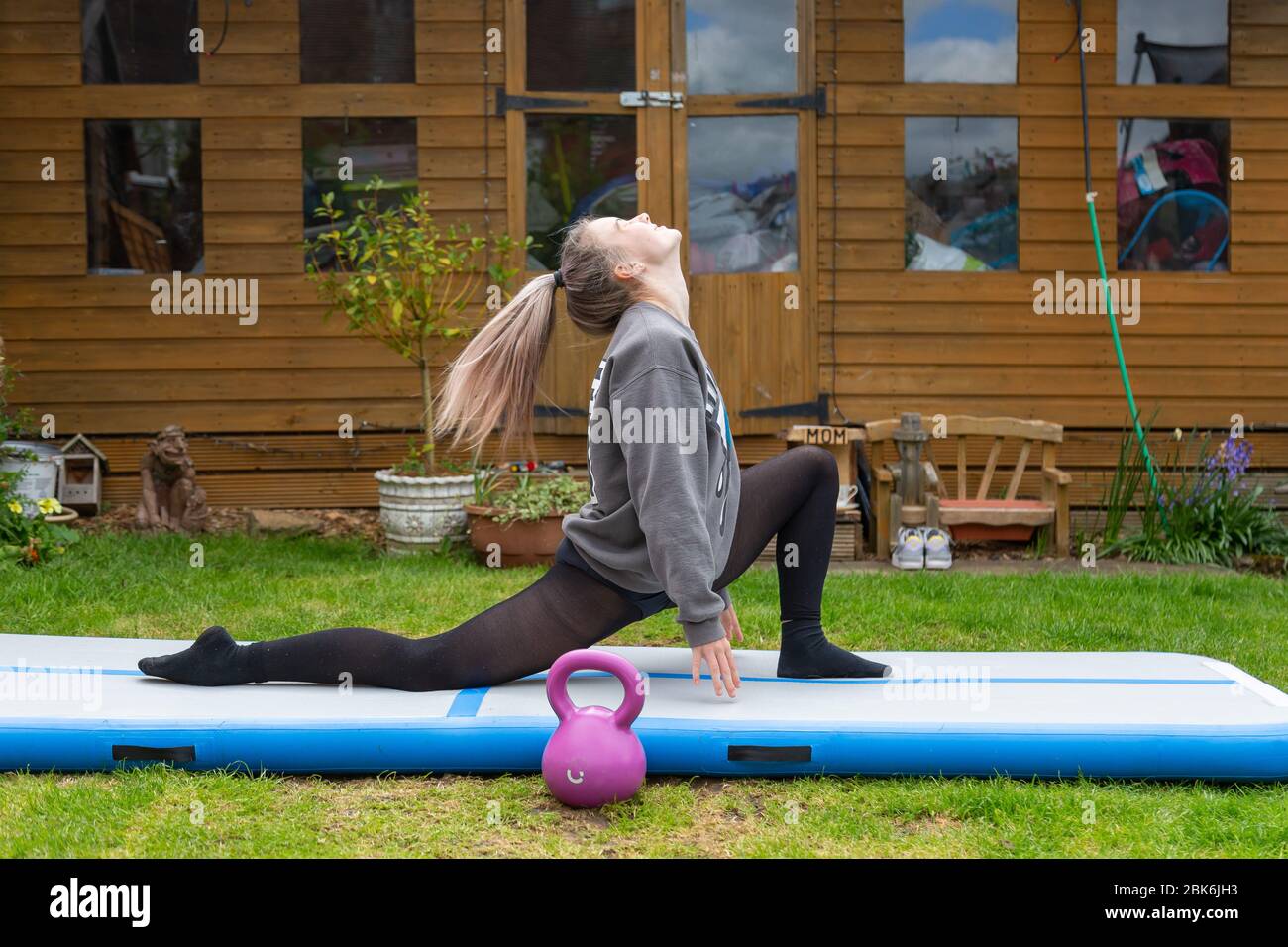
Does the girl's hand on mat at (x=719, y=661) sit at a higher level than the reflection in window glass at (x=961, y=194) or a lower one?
lower

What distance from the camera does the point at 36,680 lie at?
127 inches

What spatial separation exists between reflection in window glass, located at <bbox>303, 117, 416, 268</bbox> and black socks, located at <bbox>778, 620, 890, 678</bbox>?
15.1ft

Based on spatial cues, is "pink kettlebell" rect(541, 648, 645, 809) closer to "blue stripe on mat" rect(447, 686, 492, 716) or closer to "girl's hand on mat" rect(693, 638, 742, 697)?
"girl's hand on mat" rect(693, 638, 742, 697)

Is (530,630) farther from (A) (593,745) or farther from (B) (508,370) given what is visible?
(B) (508,370)

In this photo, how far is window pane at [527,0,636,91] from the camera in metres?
7.09

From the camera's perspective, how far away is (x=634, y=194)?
7180 mm

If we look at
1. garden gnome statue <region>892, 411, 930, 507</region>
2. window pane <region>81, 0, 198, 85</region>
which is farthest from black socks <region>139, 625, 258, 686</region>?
window pane <region>81, 0, 198, 85</region>

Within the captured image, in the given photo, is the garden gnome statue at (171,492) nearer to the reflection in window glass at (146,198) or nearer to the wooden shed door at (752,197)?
the reflection in window glass at (146,198)

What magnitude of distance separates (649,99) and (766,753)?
499 cm

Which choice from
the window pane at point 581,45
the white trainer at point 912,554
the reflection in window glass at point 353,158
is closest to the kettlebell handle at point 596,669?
the white trainer at point 912,554

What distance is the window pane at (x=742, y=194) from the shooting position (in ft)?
23.6

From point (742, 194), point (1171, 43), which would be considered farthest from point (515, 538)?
point (1171, 43)

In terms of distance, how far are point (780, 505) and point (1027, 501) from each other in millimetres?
3819

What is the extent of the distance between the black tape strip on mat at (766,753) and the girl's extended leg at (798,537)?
19.5 inches
